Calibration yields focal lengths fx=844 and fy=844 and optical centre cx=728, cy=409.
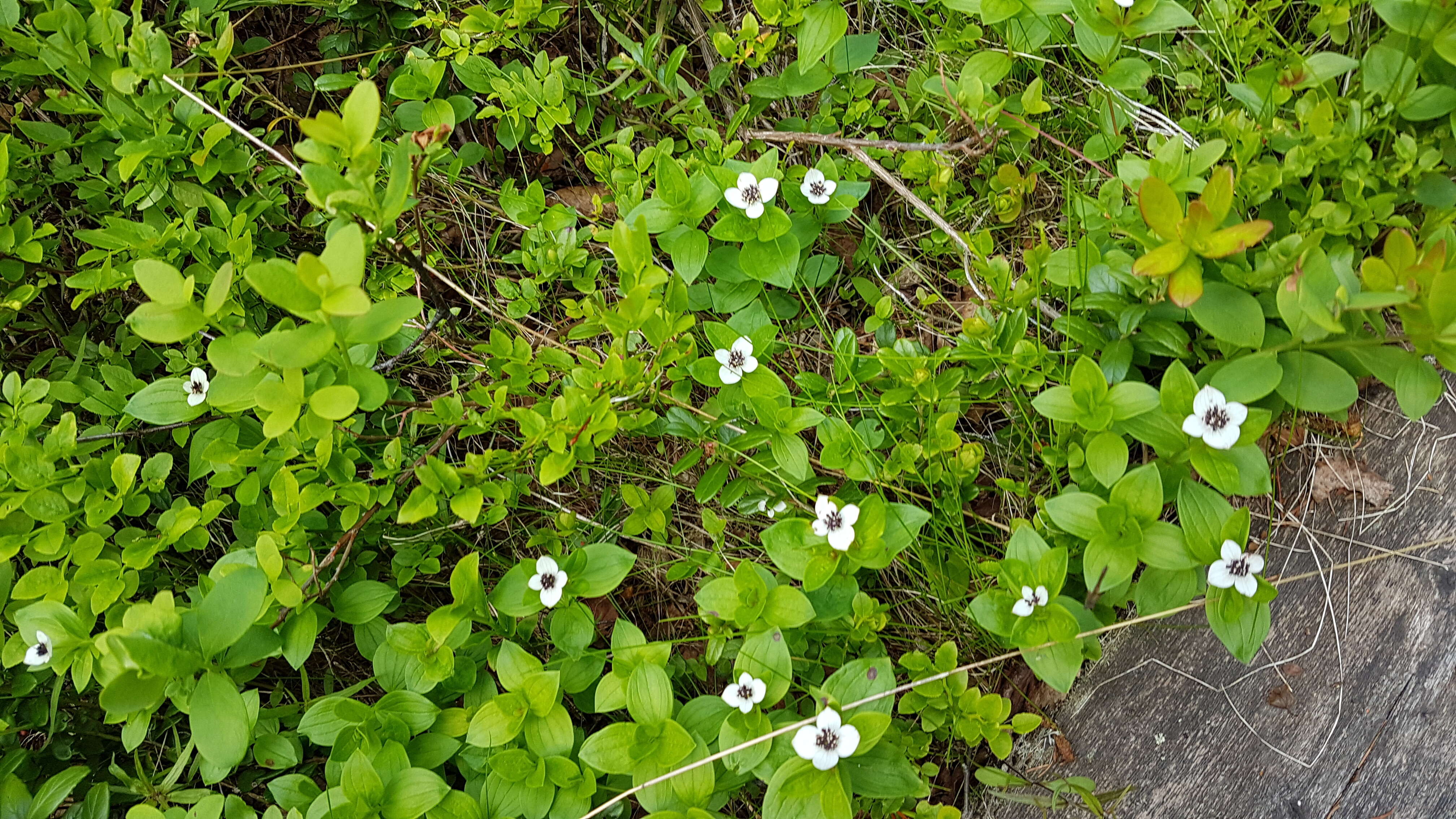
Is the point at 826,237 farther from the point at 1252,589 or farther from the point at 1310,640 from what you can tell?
the point at 1310,640

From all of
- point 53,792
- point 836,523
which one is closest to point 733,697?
point 836,523

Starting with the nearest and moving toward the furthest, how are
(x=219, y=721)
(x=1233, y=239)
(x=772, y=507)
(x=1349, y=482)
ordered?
(x=1233, y=239), (x=219, y=721), (x=1349, y=482), (x=772, y=507)

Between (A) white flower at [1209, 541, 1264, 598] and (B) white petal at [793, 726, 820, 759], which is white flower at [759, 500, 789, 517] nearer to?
(B) white petal at [793, 726, 820, 759]

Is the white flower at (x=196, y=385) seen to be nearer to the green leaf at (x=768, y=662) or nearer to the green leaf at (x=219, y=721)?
the green leaf at (x=219, y=721)

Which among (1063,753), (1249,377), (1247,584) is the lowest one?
(1063,753)

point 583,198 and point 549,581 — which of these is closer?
point 549,581

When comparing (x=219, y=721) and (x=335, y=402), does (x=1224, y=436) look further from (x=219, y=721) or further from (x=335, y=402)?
(x=219, y=721)

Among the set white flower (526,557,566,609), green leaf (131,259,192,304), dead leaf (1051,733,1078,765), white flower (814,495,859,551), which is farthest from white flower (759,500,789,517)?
green leaf (131,259,192,304)
